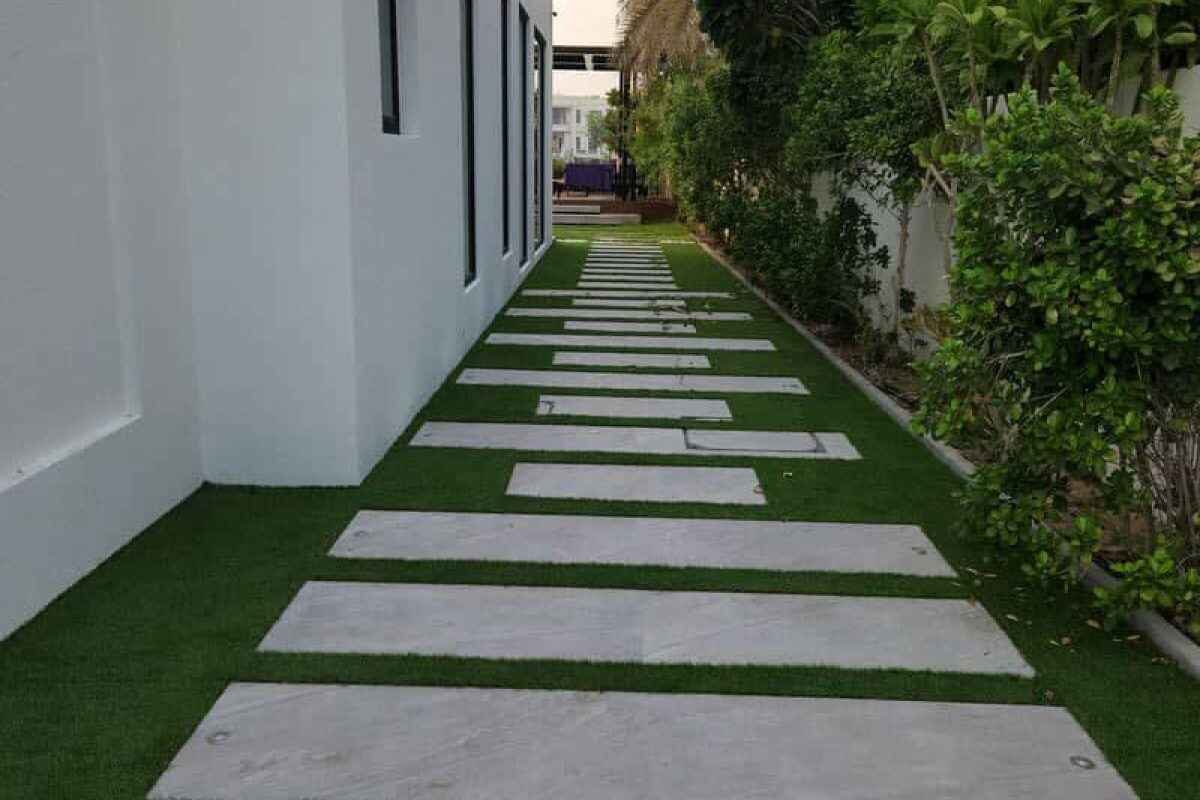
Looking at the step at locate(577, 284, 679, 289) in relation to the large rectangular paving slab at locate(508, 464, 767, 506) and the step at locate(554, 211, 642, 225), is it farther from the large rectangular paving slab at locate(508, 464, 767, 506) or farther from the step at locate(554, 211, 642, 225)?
the step at locate(554, 211, 642, 225)

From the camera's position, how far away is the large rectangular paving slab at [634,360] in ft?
24.3

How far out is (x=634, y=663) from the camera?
2.95m

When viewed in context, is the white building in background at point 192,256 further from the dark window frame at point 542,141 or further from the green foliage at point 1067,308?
the dark window frame at point 542,141

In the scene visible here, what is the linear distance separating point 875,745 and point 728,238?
1328cm

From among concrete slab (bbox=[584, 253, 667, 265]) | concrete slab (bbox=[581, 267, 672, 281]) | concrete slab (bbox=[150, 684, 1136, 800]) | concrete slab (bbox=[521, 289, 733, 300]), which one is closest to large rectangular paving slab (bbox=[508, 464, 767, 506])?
concrete slab (bbox=[150, 684, 1136, 800])

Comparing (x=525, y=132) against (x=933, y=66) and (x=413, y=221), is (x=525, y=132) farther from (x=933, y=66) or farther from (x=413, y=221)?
(x=933, y=66)

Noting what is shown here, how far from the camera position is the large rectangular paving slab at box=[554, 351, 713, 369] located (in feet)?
24.3

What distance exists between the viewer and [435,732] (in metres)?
2.58

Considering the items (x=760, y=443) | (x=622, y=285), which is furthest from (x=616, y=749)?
(x=622, y=285)

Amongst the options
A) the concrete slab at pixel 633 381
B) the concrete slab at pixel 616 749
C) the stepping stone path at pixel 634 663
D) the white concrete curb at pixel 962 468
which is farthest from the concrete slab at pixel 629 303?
the concrete slab at pixel 616 749

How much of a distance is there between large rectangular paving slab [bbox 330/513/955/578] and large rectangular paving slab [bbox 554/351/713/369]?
3302 millimetres

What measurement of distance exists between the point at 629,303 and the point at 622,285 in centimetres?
153

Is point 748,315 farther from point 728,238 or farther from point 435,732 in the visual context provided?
point 435,732

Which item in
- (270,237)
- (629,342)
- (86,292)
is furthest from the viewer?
(629,342)
